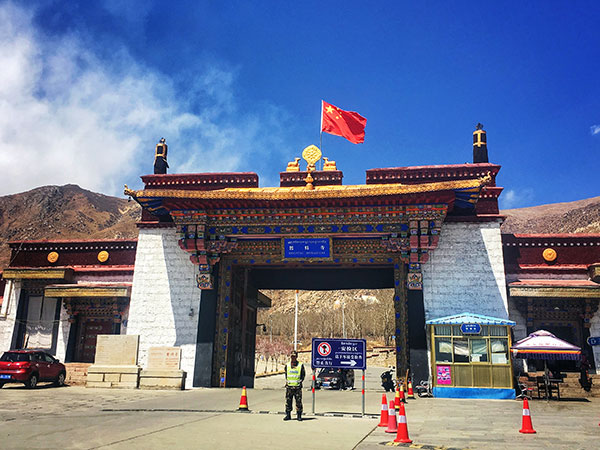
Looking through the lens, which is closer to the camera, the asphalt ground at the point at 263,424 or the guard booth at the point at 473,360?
the asphalt ground at the point at 263,424

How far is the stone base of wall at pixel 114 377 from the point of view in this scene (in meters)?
20.9

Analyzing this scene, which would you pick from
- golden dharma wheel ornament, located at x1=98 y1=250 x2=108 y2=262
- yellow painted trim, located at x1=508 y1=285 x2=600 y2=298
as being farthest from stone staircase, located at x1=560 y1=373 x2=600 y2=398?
golden dharma wheel ornament, located at x1=98 y1=250 x2=108 y2=262

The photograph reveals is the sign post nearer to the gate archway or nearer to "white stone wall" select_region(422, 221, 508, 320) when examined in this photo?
the gate archway

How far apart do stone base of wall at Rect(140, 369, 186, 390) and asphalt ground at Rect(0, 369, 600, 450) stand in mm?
4482

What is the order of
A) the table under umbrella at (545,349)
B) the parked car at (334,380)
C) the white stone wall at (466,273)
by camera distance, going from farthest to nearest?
the parked car at (334,380)
the white stone wall at (466,273)
the table under umbrella at (545,349)

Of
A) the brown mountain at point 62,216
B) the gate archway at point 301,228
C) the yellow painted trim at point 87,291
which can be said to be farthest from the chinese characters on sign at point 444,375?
the brown mountain at point 62,216

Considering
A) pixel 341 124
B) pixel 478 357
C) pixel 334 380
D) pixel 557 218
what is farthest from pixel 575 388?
pixel 557 218

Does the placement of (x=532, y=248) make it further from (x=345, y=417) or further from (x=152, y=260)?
(x=152, y=260)

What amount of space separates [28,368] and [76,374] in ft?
10.5

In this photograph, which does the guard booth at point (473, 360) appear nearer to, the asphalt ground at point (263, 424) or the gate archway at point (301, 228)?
the asphalt ground at point (263, 424)

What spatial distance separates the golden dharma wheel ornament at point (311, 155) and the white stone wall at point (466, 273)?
6639mm

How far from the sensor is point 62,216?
5709 inches

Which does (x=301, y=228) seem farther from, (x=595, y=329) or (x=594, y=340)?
(x=595, y=329)

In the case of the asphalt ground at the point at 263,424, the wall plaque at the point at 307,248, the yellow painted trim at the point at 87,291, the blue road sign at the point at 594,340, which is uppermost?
the wall plaque at the point at 307,248
